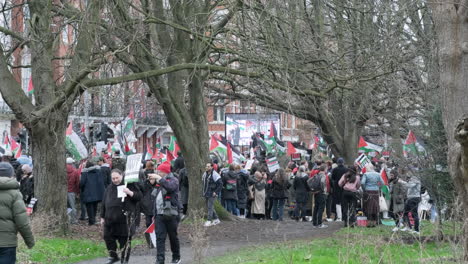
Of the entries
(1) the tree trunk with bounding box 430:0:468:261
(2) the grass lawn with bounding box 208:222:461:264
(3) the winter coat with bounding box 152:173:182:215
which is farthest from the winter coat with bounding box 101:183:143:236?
(1) the tree trunk with bounding box 430:0:468:261

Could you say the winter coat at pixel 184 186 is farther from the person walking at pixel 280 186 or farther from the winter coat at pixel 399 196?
the winter coat at pixel 399 196

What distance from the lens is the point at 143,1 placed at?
2016 centimetres

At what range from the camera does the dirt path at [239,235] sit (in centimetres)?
1622

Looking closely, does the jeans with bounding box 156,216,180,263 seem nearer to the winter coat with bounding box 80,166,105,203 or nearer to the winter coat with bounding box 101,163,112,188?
the winter coat with bounding box 80,166,105,203

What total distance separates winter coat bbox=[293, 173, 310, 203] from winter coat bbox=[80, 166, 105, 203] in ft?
19.5

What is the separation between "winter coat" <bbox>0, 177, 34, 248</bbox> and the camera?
31.7ft

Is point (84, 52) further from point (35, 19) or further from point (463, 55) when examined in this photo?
point (463, 55)

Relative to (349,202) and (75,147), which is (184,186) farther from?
(349,202)

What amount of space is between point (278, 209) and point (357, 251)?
15239 millimetres

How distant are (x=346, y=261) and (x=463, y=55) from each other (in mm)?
4056

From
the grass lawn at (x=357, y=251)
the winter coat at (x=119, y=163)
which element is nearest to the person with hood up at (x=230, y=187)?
the winter coat at (x=119, y=163)

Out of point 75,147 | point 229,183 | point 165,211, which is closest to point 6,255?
point 165,211

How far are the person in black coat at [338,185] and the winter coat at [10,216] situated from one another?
14514mm

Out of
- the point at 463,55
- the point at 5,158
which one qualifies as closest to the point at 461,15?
the point at 463,55
